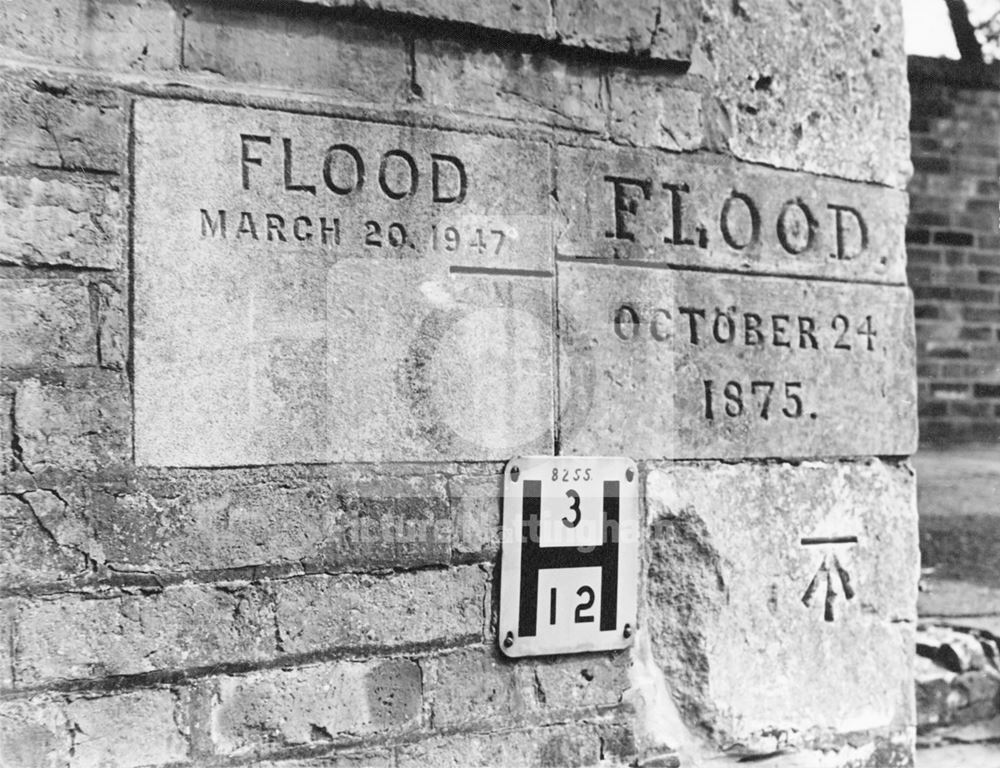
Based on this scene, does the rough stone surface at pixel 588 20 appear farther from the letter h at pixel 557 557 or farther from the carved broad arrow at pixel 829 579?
the carved broad arrow at pixel 829 579

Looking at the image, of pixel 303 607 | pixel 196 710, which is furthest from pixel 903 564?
pixel 196 710

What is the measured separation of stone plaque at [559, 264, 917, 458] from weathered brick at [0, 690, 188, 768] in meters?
0.95

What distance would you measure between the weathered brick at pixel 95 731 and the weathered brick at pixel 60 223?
30.3 inches

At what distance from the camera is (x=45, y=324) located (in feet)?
5.63

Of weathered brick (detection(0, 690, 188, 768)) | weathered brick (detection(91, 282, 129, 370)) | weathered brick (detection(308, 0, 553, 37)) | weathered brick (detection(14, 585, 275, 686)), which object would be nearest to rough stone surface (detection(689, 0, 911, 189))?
weathered brick (detection(308, 0, 553, 37))

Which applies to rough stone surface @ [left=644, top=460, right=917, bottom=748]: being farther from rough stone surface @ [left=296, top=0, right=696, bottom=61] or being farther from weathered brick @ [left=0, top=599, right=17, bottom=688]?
weathered brick @ [left=0, top=599, right=17, bottom=688]

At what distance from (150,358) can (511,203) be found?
2.58 feet

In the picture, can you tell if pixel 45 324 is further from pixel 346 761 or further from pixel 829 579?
pixel 829 579

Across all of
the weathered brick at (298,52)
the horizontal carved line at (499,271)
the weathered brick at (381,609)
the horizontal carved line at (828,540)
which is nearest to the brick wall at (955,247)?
the horizontal carved line at (828,540)

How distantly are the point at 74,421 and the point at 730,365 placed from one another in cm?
137

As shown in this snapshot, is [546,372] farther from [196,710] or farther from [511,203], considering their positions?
[196,710]

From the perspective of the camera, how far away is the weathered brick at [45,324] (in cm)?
170

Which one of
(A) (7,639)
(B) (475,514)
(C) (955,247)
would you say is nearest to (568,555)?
(B) (475,514)

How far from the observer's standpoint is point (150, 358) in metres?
1.78
